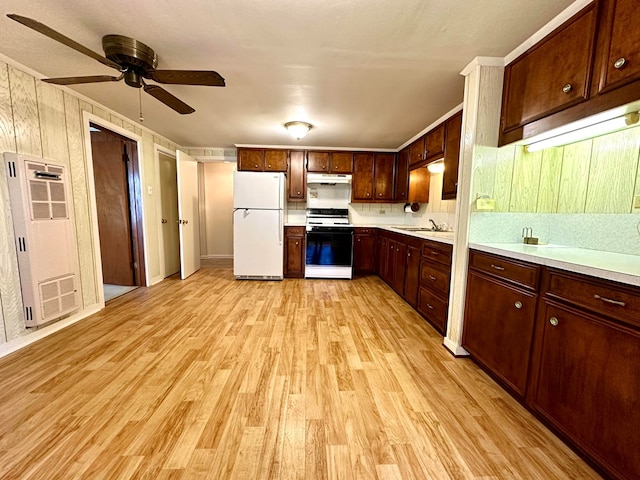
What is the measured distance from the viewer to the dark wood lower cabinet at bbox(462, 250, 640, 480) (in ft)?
3.22

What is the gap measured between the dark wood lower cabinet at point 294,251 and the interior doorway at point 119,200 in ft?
6.74

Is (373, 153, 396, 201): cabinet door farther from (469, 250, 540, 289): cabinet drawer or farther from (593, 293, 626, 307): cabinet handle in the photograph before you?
(593, 293, 626, 307): cabinet handle

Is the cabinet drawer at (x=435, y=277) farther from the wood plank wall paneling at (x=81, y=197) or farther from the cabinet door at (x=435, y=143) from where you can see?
the wood plank wall paneling at (x=81, y=197)

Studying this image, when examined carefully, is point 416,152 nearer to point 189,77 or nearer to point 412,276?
point 412,276

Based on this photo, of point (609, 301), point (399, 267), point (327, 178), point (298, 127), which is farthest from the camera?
point (327, 178)

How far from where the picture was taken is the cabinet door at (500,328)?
1.45 meters

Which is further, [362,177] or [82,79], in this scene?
[362,177]

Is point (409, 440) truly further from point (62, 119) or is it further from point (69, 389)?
point (62, 119)

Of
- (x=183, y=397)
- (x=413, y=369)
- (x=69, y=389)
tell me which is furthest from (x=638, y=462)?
(x=69, y=389)

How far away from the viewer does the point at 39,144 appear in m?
2.20

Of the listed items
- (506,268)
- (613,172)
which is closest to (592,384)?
(506,268)

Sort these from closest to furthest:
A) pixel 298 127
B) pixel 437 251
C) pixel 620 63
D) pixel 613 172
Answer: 1. pixel 620 63
2. pixel 613 172
3. pixel 437 251
4. pixel 298 127

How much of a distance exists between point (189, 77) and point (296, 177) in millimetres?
2792

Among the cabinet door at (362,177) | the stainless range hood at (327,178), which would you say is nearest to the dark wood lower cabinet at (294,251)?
the stainless range hood at (327,178)
